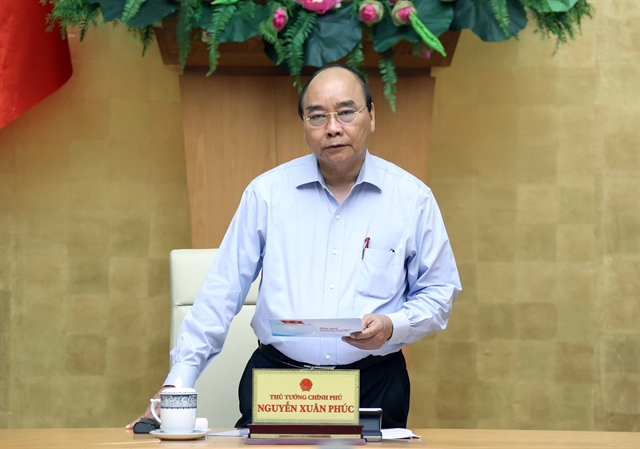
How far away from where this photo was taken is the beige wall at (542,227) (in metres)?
3.61

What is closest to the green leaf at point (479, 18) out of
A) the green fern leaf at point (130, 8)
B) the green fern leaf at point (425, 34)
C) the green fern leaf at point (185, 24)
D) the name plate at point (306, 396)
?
the green fern leaf at point (425, 34)

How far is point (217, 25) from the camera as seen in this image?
103 inches

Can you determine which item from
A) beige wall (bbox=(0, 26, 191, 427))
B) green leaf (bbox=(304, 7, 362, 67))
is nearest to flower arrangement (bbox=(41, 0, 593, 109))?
green leaf (bbox=(304, 7, 362, 67))

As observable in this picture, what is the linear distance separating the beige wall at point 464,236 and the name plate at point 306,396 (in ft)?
6.89

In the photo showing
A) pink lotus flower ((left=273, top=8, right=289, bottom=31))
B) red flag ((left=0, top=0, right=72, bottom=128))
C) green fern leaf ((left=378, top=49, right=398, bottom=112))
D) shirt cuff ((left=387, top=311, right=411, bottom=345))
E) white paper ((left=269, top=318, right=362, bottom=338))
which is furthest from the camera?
red flag ((left=0, top=0, right=72, bottom=128))

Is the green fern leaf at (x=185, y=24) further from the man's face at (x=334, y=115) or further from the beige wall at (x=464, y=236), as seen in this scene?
the beige wall at (x=464, y=236)

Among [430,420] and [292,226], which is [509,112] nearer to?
[430,420]

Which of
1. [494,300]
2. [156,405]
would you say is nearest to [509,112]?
[494,300]

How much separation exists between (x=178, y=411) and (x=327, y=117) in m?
0.96

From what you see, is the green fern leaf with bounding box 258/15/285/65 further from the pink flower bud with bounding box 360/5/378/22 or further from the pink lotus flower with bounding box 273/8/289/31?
the pink flower bud with bounding box 360/5/378/22

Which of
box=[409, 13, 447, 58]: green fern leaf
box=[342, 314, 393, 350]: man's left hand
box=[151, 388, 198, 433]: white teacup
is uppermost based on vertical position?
box=[409, 13, 447, 58]: green fern leaf

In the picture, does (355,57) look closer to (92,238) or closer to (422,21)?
(422,21)

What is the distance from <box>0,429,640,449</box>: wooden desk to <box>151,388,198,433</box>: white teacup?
0.04 m

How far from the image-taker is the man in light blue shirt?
2.18m
